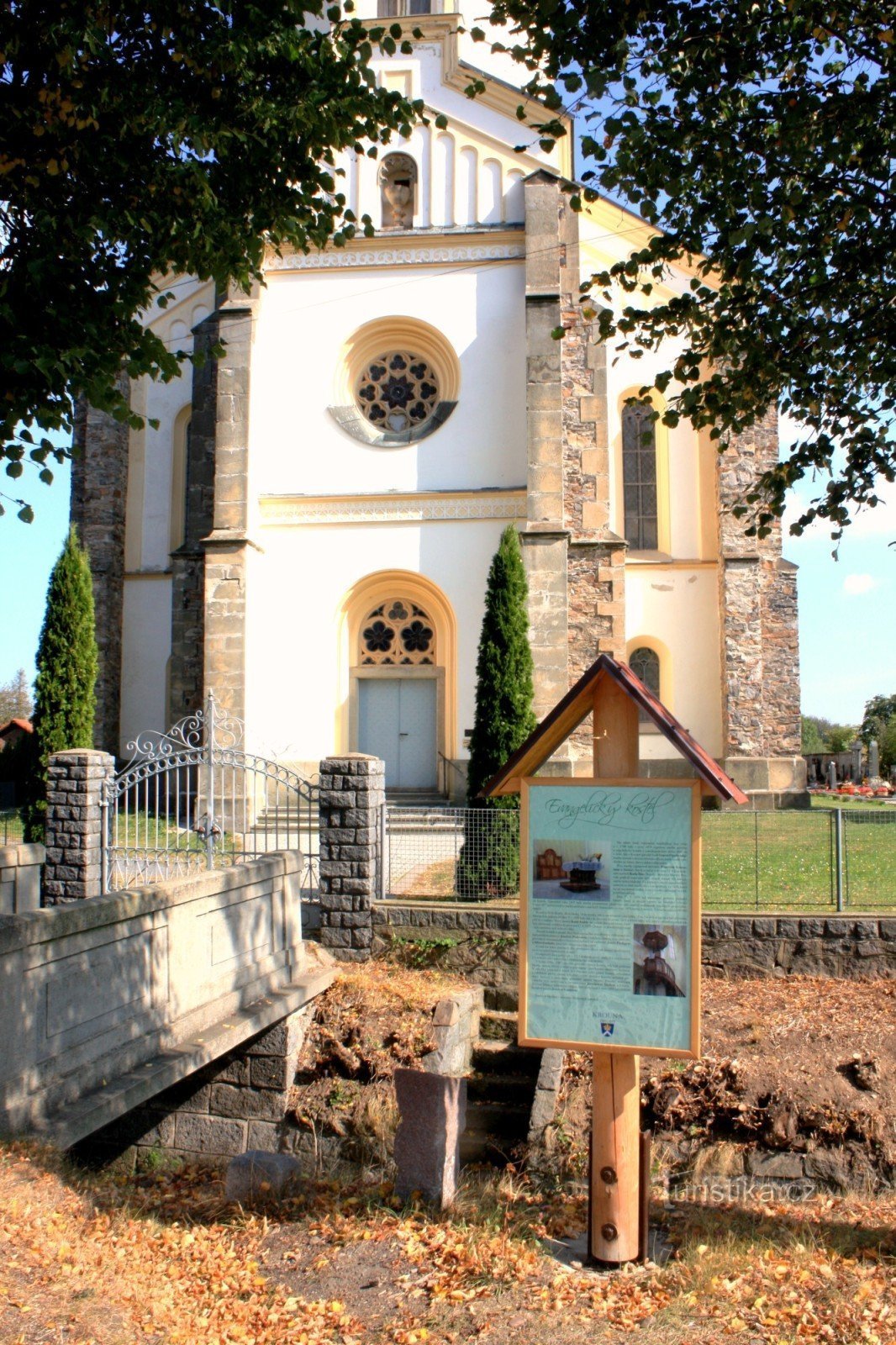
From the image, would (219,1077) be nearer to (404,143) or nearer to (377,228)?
(377,228)

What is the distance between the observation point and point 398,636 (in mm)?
19219

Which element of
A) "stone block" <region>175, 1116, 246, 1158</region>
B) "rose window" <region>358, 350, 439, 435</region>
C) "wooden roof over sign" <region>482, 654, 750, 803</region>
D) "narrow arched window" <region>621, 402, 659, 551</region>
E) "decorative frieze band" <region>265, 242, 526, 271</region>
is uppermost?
"decorative frieze band" <region>265, 242, 526, 271</region>

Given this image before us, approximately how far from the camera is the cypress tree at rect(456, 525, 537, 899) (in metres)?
11.1

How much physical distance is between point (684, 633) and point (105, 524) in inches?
446

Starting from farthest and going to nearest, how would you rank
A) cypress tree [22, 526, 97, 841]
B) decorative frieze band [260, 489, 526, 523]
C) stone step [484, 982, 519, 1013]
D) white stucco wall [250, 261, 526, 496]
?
1. white stucco wall [250, 261, 526, 496]
2. decorative frieze band [260, 489, 526, 523]
3. cypress tree [22, 526, 97, 841]
4. stone step [484, 982, 519, 1013]

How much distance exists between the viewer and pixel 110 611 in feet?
67.8

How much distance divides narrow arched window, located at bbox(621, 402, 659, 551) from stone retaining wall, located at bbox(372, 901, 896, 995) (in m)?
12.0

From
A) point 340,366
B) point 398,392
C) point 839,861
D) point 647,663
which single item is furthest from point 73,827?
point 647,663

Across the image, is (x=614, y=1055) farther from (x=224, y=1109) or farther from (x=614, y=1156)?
(x=224, y=1109)

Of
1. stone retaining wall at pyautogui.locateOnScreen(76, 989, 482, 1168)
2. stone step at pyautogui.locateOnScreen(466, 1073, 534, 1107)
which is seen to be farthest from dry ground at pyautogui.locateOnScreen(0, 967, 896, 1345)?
stone retaining wall at pyautogui.locateOnScreen(76, 989, 482, 1168)

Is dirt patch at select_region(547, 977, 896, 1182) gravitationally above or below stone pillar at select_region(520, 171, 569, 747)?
below

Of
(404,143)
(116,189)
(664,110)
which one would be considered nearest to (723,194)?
(664,110)

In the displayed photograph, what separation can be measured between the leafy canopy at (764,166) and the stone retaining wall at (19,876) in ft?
23.2

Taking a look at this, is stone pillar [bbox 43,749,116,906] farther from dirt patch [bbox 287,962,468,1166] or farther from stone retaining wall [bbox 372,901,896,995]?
stone retaining wall [bbox 372,901,896,995]
